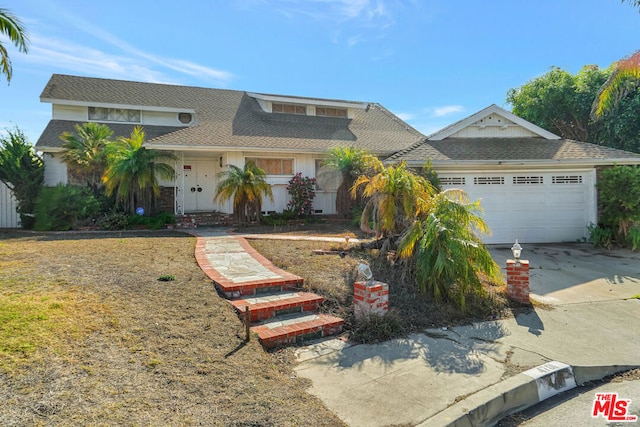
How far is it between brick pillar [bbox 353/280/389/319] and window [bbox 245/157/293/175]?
10827 mm

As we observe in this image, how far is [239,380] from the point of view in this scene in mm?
3311

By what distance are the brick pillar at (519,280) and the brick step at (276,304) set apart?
10.9 ft

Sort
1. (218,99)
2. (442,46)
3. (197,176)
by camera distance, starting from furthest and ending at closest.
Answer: (218,99)
(197,176)
(442,46)

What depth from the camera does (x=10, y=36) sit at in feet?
28.9

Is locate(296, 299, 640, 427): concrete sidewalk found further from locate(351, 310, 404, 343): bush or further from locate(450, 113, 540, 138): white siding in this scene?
locate(450, 113, 540, 138): white siding

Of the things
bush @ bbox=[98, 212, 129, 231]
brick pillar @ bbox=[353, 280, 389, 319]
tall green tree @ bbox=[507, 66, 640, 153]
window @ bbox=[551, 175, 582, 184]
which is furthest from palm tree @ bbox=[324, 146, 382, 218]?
tall green tree @ bbox=[507, 66, 640, 153]

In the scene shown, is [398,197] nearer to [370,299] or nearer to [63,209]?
[370,299]

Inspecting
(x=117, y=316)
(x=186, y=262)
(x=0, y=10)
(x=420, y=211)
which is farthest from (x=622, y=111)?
(x=0, y=10)

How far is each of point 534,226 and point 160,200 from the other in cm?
1353

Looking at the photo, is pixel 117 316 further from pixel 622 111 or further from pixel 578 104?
pixel 578 104

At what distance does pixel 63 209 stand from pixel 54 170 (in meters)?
3.25

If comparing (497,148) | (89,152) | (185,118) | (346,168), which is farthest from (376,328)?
(185,118)

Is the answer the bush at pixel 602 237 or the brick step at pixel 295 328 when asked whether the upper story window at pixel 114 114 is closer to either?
the brick step at pixel 295 328

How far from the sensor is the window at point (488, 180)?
11.4m
